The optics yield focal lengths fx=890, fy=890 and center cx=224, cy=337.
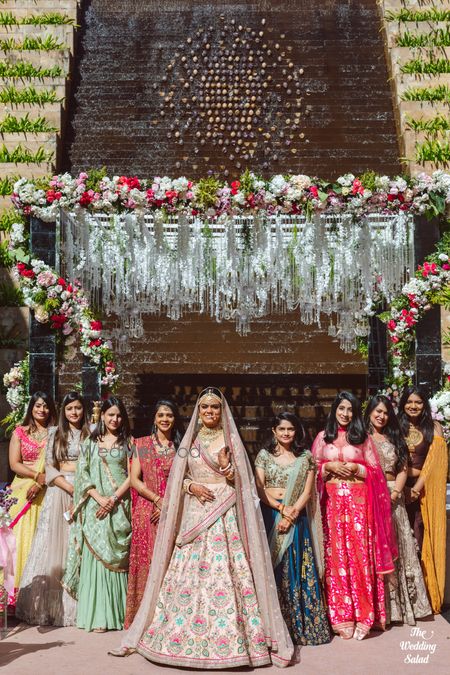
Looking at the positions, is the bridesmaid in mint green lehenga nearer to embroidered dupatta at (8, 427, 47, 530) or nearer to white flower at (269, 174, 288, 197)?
embroidered dupatta at (8, 427, 47, 530)

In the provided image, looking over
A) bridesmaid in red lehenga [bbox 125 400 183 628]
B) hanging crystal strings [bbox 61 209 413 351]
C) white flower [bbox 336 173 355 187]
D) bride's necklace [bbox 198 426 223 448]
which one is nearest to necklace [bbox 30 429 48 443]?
bridesmaid in red lehenga [bbox 125 400 183 628]

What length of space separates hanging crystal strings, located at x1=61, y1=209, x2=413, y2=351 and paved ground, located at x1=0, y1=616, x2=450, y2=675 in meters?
4.40

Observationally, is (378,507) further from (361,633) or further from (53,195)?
(53,195)

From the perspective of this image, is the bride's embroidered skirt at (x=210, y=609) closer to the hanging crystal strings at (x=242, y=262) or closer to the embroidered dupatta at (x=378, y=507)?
the embroidered dupatta at (x=378, y=507)

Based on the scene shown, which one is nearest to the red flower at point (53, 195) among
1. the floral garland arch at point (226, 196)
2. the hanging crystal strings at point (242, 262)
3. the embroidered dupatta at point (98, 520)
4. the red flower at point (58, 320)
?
the floral garland arch at point (226, 196)

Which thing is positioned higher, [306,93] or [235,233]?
[306,93]

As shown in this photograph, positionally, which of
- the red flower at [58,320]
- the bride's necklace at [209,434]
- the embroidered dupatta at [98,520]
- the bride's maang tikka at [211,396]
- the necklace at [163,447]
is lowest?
the embroidered dupatta at [98,520]

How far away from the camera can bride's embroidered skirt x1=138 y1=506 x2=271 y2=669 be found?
5391 mm

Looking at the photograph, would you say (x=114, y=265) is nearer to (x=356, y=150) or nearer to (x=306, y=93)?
(x=356, y=150)

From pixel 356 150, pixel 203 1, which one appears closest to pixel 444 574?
pixel 356 150

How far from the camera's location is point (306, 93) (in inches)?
602

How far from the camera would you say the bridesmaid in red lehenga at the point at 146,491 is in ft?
21.0

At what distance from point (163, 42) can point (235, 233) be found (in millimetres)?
8037

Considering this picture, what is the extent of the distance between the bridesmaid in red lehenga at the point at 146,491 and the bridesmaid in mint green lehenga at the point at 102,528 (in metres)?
0.10
